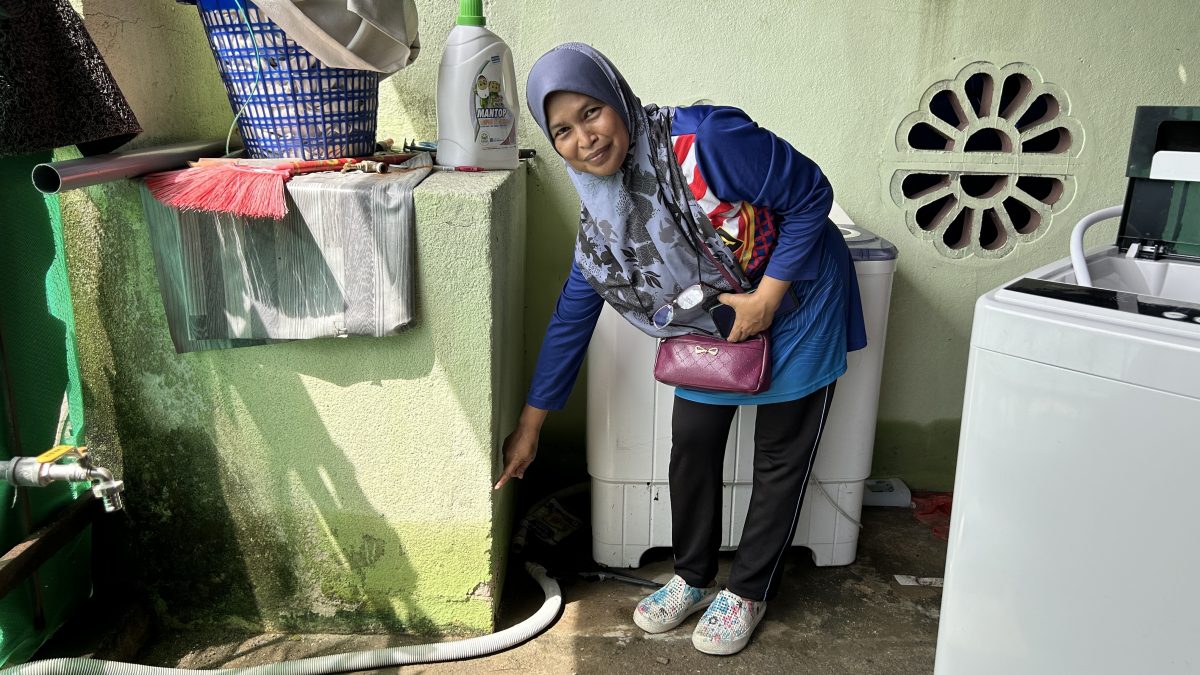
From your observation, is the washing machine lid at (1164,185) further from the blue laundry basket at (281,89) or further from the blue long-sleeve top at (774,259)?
the blue laundry basket at (281,89)

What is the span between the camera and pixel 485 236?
175 centimetres

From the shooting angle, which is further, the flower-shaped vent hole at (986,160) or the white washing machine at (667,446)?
the flower-shaped vent hole at (986,160)

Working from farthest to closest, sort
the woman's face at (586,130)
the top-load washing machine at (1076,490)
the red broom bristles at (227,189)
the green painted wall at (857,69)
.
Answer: the green painted wall at (857,69)
the red broom bristles at (227,189)
the woman's face at (586,130)
the top-load washing machine at (1076,490)

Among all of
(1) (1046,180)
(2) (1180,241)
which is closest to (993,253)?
(1) (1046,180)

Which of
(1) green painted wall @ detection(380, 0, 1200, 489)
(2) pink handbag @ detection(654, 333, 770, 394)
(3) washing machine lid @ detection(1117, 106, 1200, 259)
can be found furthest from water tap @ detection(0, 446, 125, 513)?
(3) washing machine lid @ detection(1117, 106, 1200, 259)

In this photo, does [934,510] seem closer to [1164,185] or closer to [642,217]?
[1164,185]

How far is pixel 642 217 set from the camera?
5.60ft

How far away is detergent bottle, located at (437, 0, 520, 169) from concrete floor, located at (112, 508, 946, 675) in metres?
1.09

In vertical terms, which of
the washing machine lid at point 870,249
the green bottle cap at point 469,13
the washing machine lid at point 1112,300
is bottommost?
the washing machine lid at point 870,249

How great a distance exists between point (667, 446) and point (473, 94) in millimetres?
968

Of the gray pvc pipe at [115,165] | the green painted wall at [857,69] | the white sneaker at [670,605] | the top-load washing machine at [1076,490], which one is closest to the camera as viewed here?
the top-load washing machine at [1076,490]

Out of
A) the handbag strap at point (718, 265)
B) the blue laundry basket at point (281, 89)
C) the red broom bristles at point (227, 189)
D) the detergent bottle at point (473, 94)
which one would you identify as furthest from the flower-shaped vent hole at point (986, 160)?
the red broom bristles at point (227, 189)

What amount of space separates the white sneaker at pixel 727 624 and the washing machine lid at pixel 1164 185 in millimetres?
1111

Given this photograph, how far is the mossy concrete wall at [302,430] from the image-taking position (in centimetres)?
180
